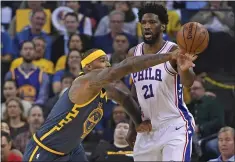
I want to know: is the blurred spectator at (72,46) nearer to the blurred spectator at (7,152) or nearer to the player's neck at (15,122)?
the player's neck at (15,122)

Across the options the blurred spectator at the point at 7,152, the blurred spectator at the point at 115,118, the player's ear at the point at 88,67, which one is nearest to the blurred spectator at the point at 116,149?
the blurred spectator at the point at 115,118

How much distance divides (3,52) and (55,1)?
Result: 1553mm

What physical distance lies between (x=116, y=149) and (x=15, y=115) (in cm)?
196

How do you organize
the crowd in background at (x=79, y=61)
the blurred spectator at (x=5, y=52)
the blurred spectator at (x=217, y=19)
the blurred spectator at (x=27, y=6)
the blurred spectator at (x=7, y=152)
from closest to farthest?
the blurred spectator at (x=7, y=152) → the crowd in background at (x=79, y=61) → the blurred spectator at (x=217, y=19) → the blurred spectator at (x=5, y=52) → the blurred spectator at (x=27, y=6)

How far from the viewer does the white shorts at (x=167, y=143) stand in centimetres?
696

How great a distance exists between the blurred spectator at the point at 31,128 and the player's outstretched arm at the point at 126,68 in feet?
12.6

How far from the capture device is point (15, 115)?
10.9 meters

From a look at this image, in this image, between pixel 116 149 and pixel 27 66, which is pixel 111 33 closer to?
pixel 27 66

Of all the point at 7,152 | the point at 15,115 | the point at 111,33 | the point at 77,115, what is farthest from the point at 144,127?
the point at 111,33

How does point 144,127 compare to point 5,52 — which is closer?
point 144,127

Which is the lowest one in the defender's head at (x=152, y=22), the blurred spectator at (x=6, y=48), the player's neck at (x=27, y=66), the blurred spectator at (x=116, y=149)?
the blurred spectator at (x=116, y=149)

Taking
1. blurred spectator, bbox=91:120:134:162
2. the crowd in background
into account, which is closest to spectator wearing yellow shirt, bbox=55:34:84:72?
the crowd in background

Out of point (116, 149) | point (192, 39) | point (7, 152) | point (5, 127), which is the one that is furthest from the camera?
point (5, 127)

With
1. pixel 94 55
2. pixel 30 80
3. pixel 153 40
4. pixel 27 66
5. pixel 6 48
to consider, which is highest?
pixel 153 40
